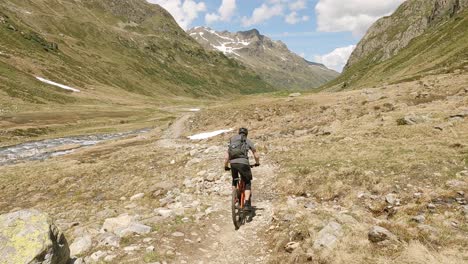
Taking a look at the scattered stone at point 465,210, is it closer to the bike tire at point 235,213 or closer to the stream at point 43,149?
the bike tire at point 235,213

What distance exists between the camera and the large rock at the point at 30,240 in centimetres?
880

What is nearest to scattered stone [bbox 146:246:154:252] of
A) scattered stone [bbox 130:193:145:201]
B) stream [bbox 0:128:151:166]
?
scattered stone [bbox 130:193:145:201]

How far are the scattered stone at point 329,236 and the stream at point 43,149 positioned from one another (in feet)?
150

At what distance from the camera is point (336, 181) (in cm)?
1769

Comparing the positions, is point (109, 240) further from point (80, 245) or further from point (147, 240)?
point (147, 240)

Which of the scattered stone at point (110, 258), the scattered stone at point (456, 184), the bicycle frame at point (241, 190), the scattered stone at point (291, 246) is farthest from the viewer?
the scattered stone at point (456, 184)

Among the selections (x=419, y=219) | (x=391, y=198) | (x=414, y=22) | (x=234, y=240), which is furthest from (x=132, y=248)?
(x=414, y=22)

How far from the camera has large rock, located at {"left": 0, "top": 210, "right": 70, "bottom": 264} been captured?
8797mm

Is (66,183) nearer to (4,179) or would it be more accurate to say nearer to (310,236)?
(4,179)

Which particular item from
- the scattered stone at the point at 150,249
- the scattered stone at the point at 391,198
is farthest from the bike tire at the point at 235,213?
the scattered stone at the point at 391,198

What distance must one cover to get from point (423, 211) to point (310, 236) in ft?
15.5

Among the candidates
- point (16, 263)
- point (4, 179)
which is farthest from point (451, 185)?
point (4, 179)

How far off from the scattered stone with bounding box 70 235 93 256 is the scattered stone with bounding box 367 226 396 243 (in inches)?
353

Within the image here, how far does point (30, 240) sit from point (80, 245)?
11.3ft
